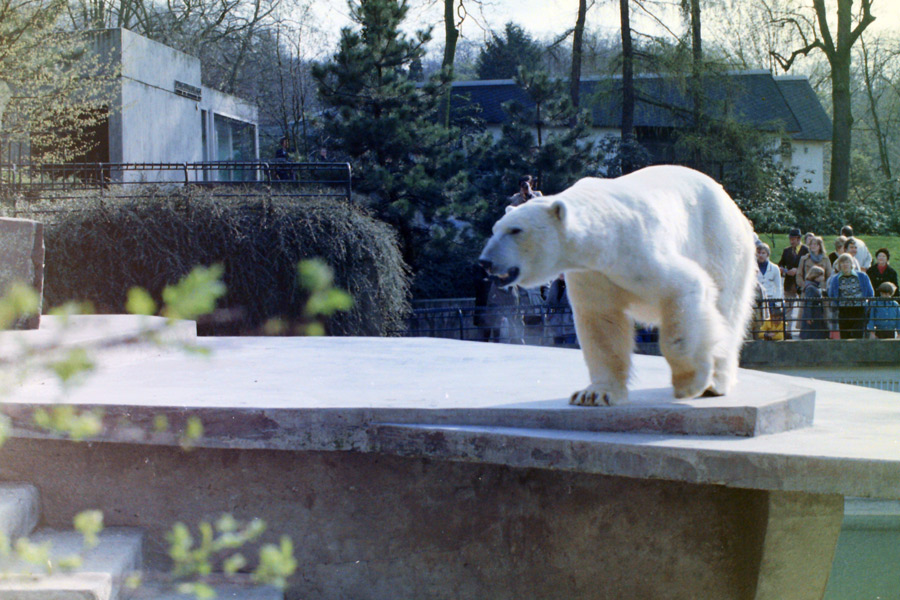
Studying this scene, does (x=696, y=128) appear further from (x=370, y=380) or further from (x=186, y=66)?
(x=370, y=380)

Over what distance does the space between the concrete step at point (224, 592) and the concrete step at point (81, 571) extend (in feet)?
0.24

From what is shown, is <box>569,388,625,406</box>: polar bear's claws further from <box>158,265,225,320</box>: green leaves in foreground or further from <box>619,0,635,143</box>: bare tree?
<box>619,0,635,143</box>: bare tree

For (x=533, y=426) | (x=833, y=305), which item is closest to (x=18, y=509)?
(x=533, y=426)

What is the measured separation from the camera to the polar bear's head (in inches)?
103

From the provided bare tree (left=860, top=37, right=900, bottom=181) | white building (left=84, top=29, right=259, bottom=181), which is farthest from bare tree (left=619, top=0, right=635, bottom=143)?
bare tree (left=860, top=37, right=900, bottom=181)

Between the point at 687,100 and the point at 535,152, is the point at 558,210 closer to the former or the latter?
the point at 535,152

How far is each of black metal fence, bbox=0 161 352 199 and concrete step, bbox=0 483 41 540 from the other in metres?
7.53

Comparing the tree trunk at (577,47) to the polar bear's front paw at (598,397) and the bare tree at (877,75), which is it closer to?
the bare tree at (877,75)

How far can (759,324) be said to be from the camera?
9.77m

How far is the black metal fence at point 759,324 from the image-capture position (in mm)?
9508

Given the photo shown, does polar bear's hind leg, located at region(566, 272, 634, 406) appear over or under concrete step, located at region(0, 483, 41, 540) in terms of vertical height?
over

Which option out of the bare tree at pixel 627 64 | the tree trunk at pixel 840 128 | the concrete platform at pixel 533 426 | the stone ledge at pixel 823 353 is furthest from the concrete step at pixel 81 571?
the tree trunk at pixel 840 128

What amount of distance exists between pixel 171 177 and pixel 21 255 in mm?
15374

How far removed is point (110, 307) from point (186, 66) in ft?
43.3
